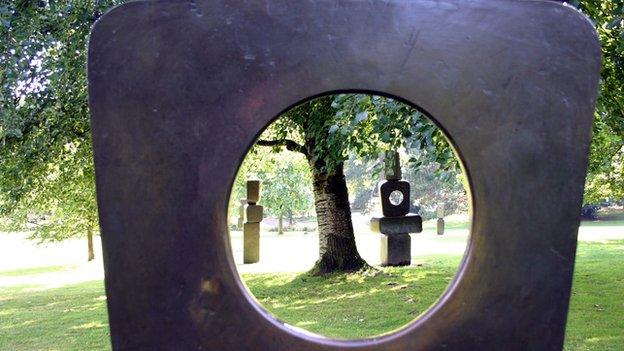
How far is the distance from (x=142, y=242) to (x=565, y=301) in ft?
4.80

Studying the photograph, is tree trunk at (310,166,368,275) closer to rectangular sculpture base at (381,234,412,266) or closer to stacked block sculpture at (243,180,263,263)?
rectangular sculpture base at (381,234,412,266)

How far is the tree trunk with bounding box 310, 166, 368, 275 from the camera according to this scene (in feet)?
32.2

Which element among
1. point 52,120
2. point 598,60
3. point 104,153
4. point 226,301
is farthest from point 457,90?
point 52,120

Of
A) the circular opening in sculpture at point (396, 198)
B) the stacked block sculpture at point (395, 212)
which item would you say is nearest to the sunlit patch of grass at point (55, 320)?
the stacked block sculpture at point (395, 212)

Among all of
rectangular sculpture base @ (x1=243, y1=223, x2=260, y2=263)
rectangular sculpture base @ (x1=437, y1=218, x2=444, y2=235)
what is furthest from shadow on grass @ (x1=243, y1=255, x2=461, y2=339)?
rectangular sculpture base @ (x1=437, y1=218, x2=444, y2=235)

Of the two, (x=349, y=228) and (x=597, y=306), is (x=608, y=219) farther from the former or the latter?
(x=597, y=306)

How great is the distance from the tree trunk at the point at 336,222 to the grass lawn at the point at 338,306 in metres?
0.31

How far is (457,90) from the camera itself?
2.19m

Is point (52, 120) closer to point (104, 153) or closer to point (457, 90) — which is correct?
point (104, 153)

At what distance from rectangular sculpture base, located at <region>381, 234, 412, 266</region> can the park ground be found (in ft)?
0.86

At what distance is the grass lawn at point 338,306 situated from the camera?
661 centimetres

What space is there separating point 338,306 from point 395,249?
252cm

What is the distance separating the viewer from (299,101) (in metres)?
2.18

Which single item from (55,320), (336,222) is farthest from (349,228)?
(55,320)
